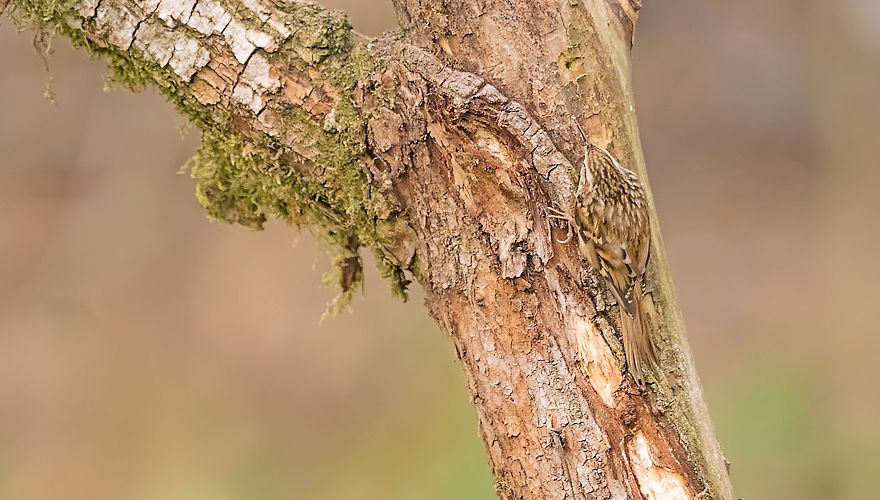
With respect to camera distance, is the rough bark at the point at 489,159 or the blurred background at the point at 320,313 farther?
the blurred background at the point at 320,313

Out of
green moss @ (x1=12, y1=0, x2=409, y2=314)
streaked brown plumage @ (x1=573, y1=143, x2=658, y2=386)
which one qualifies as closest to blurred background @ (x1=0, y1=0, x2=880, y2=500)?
streaked brown plumage @ (x1=573, y1=143, x2=658, y2=386)

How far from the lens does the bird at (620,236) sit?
1.56 m

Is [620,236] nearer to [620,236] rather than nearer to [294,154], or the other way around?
[620,236]

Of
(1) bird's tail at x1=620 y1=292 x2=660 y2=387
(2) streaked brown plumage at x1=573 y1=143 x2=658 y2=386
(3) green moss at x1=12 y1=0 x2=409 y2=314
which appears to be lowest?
(1) bird's tail at x1=620 y1=292 x2=660 y2=387

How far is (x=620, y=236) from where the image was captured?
5.63 ft

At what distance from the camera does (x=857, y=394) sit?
15.1 ft

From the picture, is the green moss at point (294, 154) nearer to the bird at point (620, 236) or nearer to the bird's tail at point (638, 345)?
the bird at point (620, 236)

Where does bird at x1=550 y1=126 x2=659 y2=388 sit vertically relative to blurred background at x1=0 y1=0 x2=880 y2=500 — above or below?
below

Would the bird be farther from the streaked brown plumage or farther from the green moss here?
the green moss

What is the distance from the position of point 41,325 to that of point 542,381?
5722 mm

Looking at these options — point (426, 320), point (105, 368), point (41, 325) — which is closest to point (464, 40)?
point (426, 320)

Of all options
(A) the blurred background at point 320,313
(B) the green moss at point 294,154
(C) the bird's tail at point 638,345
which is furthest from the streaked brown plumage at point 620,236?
(A) the blurred background at point 320,313

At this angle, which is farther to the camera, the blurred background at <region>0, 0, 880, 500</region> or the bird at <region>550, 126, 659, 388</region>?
the blurred background at <region>0, 0, 880, 500</region>

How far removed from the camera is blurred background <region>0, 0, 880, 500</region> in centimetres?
480
